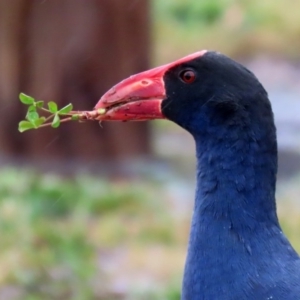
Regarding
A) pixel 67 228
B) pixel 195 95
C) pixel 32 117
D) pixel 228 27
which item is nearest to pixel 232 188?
pixel 195 95

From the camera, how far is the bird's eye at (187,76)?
1.74m

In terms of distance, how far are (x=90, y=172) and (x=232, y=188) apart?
9.25 ft

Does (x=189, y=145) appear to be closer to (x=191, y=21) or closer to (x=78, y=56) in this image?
(x=78, y=56)

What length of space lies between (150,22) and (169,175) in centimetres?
81

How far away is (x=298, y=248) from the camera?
3.48m

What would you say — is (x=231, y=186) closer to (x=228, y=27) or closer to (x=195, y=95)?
(x=195, y=95)

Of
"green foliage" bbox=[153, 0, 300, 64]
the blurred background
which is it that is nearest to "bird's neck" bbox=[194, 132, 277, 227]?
the blurred background

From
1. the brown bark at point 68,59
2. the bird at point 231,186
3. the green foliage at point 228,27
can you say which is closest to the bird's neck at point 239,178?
the bird at point 231,186

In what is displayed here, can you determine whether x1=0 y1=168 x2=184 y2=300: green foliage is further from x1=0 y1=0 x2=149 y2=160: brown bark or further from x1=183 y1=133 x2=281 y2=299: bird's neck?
x1=183 y1=133 x2=281 y2=299: bird's neck

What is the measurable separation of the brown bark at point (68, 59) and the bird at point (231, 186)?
2587mm

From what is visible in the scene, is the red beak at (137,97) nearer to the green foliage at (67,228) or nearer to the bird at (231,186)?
the bird at (231,186)

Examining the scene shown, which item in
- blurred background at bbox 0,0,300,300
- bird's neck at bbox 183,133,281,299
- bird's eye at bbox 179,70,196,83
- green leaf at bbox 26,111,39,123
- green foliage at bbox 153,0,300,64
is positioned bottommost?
bird's neck at bbox 183,133,281,299

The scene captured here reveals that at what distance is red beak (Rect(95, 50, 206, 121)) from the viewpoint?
5.78 ft

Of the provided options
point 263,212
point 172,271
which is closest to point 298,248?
point 172,271
